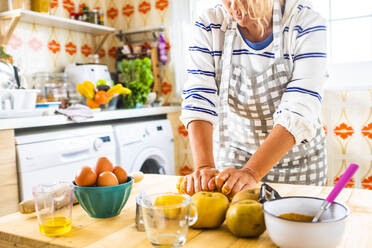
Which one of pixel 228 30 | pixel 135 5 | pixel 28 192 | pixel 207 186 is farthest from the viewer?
pixel 135 5

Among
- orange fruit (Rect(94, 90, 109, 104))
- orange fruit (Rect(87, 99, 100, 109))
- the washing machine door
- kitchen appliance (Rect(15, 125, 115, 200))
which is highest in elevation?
orange fruit (Rect(94, 90, 109, 104))

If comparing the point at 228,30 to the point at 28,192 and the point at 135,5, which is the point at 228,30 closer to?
the point at 28,192

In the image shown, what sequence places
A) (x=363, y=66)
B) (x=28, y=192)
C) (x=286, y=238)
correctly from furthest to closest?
(x=363, y=66) < (x=28, y=192) < (x=286, y=238)

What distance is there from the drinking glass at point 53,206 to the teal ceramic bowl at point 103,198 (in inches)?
1.3

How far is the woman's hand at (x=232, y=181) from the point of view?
79 cm

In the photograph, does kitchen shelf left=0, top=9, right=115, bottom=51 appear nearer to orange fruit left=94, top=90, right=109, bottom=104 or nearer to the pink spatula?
orange fruit left=94, top=90, right=109, bottom=104

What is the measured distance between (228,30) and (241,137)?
1.25ft

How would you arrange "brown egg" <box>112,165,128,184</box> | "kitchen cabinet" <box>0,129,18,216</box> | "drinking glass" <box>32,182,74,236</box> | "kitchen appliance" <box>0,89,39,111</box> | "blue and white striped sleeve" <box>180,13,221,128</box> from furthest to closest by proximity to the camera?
"kitchen appliance" <box>0,89,39,111</box> < "kitchen cabinet" <box>0,129,18,216</box> < "blue and white striped sleeve" <box>180,13,221,128</box> < "brown egg" <box>112,165,128,184</box> < "drinking glass" <box>32,182,74,236</box>

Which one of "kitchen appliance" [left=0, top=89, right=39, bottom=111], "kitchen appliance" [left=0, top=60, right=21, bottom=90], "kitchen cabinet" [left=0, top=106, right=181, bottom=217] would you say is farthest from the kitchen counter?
"kitchen appliance" [left=0, top=60, right=21, bottom=90]

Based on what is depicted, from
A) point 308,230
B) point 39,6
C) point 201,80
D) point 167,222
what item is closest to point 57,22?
point 39,6

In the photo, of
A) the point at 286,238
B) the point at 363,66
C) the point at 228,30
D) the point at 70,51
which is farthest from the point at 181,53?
the point at 286,238

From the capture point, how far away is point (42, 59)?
2.84 metres

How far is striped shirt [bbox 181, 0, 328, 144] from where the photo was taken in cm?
97

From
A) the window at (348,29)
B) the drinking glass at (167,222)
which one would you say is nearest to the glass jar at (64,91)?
the window at (348,29)
